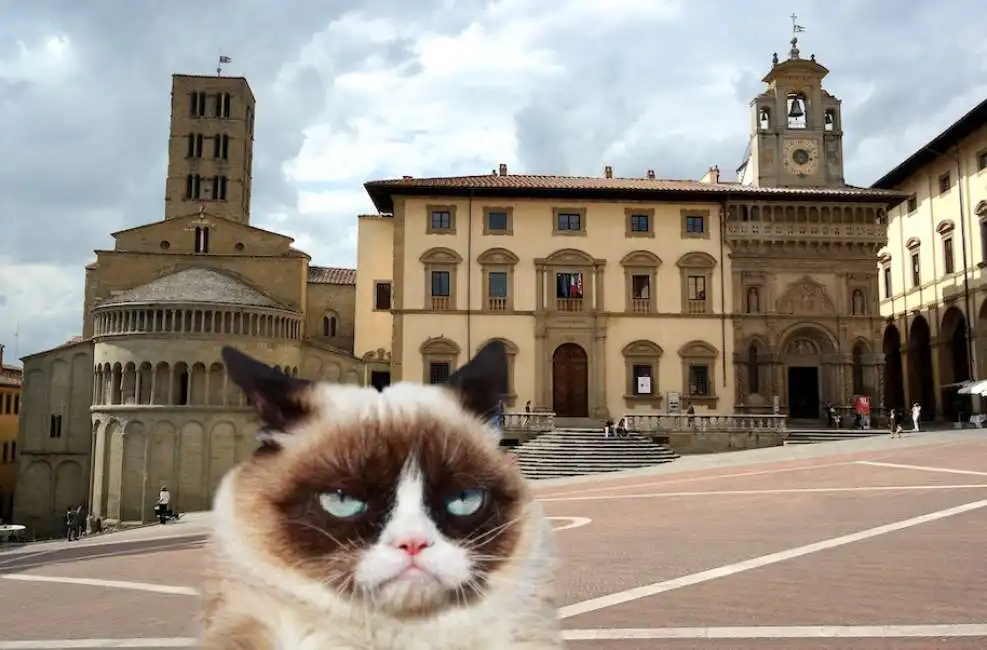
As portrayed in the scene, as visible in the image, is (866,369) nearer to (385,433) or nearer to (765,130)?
(765,130)

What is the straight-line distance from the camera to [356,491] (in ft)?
6.36

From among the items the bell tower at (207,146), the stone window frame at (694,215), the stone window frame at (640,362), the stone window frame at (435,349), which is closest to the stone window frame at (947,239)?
the stone window frame at (694,215)

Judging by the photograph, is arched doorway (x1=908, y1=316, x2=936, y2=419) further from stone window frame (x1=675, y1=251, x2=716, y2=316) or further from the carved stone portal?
stone window frame (x1=675, y1=251, x2=716, y2=316)

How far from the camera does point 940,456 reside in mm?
26453

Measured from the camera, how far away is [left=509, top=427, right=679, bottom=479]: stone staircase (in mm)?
30922

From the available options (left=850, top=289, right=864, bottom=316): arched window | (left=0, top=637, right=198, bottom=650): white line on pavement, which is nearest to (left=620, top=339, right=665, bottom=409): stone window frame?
(left=850, top=289, right=864, bottom=316): arched window

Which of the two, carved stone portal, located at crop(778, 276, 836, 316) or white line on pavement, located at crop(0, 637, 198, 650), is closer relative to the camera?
white line on pavement, located at crop(0, 637, 198, 650)

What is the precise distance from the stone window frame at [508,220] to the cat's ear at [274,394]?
39.6 meters

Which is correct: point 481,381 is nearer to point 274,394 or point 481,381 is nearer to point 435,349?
point 274,394

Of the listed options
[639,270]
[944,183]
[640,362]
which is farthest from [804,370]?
[944,183]

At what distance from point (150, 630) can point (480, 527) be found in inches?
294

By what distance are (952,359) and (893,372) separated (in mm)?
8097

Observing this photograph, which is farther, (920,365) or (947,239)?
(920,365)

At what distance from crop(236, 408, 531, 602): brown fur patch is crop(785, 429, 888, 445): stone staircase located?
3614 centimetres
